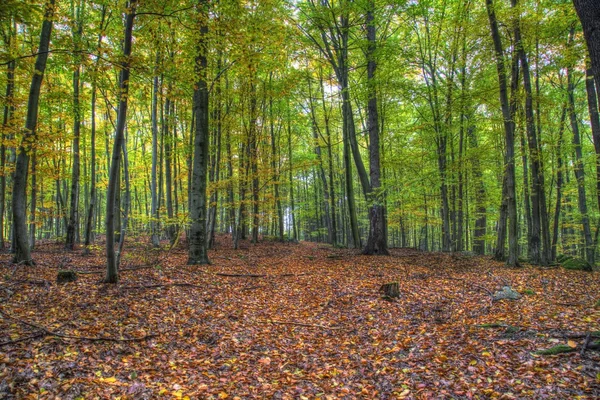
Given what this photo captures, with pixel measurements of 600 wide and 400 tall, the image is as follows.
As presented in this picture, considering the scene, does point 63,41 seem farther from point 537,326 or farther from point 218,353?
point 537,326

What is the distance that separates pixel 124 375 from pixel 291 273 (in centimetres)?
674

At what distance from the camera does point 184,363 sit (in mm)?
4531

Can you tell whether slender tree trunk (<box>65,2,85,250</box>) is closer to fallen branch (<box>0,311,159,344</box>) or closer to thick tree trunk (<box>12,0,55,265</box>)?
thick tree trunk (<box>12,0,55,265</box>)

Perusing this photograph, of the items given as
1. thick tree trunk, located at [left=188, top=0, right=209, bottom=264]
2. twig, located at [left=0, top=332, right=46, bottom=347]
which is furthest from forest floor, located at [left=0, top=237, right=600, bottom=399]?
thick tree trunk, located at [left=188, top=0, right=209, bottom=264]

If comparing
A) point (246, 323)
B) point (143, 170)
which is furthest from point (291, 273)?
point (143, 170)

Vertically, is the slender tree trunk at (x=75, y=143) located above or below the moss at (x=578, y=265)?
above

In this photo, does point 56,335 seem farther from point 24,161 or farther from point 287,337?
point 24,161

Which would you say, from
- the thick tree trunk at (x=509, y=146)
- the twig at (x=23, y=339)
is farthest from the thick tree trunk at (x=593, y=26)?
the twig at (x=23, y=339)

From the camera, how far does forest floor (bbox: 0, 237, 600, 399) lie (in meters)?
3.79

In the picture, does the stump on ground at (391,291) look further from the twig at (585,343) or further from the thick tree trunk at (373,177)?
the thick tree trunk at (373,177)

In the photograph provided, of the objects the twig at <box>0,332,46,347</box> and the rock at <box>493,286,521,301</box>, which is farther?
the rock at <box>493,286,521,301</box>

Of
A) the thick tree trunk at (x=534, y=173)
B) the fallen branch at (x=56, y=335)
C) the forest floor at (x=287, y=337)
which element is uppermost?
the thick tree trunk at (x=534, y=173)

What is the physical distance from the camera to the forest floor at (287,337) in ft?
12.4

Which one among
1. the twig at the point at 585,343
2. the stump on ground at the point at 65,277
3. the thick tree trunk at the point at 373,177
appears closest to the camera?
the twig at the point at 585,343
